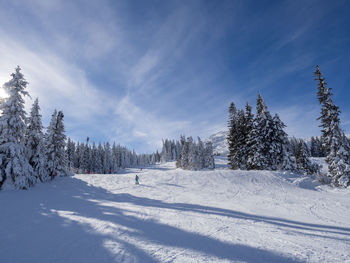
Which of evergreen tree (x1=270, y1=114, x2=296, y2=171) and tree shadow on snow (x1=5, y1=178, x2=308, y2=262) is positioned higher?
evergreen tree (x1=270, y1=114, x2=296, y2=171)

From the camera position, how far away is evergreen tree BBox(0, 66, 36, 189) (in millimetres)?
15539

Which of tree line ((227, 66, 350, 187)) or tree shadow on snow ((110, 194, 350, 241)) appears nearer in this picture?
tree shadow on snow ((110, 194, 350, 241))

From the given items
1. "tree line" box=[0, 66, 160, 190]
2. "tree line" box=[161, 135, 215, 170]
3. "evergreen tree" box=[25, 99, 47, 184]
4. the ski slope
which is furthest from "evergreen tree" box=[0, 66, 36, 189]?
"tree line" box=[161, 135, 215, 170]

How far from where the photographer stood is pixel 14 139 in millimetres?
16688

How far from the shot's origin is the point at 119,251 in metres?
4.93

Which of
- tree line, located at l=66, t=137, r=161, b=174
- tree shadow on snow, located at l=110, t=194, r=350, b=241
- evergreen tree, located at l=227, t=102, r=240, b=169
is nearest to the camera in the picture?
tree shadow on snow, located at l=110, t=194, r=350, b=241

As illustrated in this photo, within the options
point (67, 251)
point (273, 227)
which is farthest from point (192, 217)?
point (67, 251)

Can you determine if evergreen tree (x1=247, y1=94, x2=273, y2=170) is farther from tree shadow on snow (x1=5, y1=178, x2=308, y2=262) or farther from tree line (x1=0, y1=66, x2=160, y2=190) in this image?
tree line (x1=0, y1=66, x2=160, y2=190)

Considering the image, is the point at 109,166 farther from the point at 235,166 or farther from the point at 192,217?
the point at 192,217

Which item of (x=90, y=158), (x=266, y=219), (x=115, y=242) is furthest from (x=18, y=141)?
(x=90, y=158)

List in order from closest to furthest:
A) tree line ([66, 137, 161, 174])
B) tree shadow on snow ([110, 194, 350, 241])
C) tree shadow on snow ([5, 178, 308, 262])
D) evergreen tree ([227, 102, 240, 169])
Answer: tree shadow on snow ([5, 178, 308, 262]) → tree shadow on snow ([110, 194, 350, 241]) → evergreen tree ([227, 102, 240, 169]) → tree line ([66, 137, 161, 174])

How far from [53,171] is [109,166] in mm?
49129

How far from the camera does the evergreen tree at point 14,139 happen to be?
612 inches

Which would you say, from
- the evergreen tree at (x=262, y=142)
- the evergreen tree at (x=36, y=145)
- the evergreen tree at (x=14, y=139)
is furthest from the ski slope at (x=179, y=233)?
the evergreen tree at (x=262, y=142)
